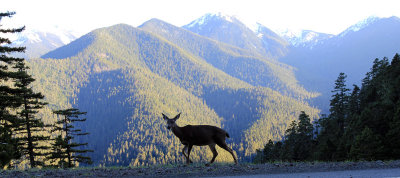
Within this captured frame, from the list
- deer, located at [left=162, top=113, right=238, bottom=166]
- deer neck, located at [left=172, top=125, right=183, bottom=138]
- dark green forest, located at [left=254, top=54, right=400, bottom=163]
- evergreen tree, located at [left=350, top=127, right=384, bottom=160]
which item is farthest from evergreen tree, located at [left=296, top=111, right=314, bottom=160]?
deer neck, located at [left=172, top=125, right=183, bottom=138]

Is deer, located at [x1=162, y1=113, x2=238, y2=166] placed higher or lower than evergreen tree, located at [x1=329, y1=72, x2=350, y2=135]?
lower

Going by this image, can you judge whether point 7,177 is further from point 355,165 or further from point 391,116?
point 391,116

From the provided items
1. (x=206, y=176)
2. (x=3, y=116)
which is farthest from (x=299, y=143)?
(x=206, y=176)

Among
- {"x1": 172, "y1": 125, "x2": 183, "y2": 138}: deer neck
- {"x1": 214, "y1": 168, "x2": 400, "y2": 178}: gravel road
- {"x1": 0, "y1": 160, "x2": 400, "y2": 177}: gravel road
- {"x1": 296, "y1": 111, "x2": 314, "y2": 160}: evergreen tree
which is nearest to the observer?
{"x1": 214, "y1": 168, "x2": 400, "y2": 178}: gravel road

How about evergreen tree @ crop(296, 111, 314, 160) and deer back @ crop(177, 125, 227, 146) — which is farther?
evergreen tree @ crop(296, 111, 314, 160)

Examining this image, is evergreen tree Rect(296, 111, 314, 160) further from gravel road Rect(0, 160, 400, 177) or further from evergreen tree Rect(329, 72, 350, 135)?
gravel road Rect(0, 160, 400, 177)

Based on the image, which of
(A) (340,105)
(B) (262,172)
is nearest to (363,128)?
(A) (340,105)

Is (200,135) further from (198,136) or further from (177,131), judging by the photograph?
(177,131)

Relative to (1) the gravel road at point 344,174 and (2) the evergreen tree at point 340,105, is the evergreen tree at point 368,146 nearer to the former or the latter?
(1) the gravel road at point 344,174

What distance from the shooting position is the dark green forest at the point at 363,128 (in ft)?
90.9

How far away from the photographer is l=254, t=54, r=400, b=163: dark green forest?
27719 millimetres

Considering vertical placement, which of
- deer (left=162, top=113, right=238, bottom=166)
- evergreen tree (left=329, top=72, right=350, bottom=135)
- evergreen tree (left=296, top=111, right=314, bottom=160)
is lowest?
evergreen tree (left=296, top=111, right=314, bottom=160)

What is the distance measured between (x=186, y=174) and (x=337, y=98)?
49236 mm

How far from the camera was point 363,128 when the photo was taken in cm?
3272
